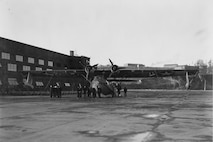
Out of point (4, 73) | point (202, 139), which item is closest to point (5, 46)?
point (4, 73)

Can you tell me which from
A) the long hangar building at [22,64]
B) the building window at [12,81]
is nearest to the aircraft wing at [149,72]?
the long hangar building at [22,64]

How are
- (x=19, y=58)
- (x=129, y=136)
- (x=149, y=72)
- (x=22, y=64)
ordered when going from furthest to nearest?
(x=22, y=64)
(x=19, y=58)
(x=149, y=72)
(x=129, y=136)

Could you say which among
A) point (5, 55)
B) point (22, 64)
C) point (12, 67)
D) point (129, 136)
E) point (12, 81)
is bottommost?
point (129, 136)

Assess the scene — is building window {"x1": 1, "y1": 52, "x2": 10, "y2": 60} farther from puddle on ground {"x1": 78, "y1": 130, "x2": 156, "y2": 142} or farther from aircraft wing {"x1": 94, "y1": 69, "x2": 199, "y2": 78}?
puddle on ground {"x1": 78, "y1": 130, "x2": 156, "y2": 142}

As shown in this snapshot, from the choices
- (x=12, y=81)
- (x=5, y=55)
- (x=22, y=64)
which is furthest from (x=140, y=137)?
(x=22, y=64)

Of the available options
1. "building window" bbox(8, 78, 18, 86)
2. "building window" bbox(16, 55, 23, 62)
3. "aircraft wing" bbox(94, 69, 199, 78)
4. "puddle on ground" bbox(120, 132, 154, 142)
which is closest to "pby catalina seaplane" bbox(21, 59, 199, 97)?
"aircraft wing" bbox(94, 69, 199, 78)

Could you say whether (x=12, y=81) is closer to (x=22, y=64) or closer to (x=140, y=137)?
(x=22, y=64)

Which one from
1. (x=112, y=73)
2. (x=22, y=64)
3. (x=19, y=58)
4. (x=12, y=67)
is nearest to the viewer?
(x=112, y=73)

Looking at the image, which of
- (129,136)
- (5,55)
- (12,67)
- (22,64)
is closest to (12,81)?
(12,67)

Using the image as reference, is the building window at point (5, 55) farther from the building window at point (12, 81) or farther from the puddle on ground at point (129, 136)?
the puddle on ground at point (129, 136)

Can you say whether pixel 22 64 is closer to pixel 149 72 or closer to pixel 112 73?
pixel 112 73

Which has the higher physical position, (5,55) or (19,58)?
(5,55)

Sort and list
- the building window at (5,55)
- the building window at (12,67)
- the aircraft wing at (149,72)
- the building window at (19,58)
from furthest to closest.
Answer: the building window at (19,58) → the building window at (12,67) → the building window at (5,55) → the aircraft wing at (149,72)

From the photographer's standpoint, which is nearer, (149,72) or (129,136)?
(129,136)
